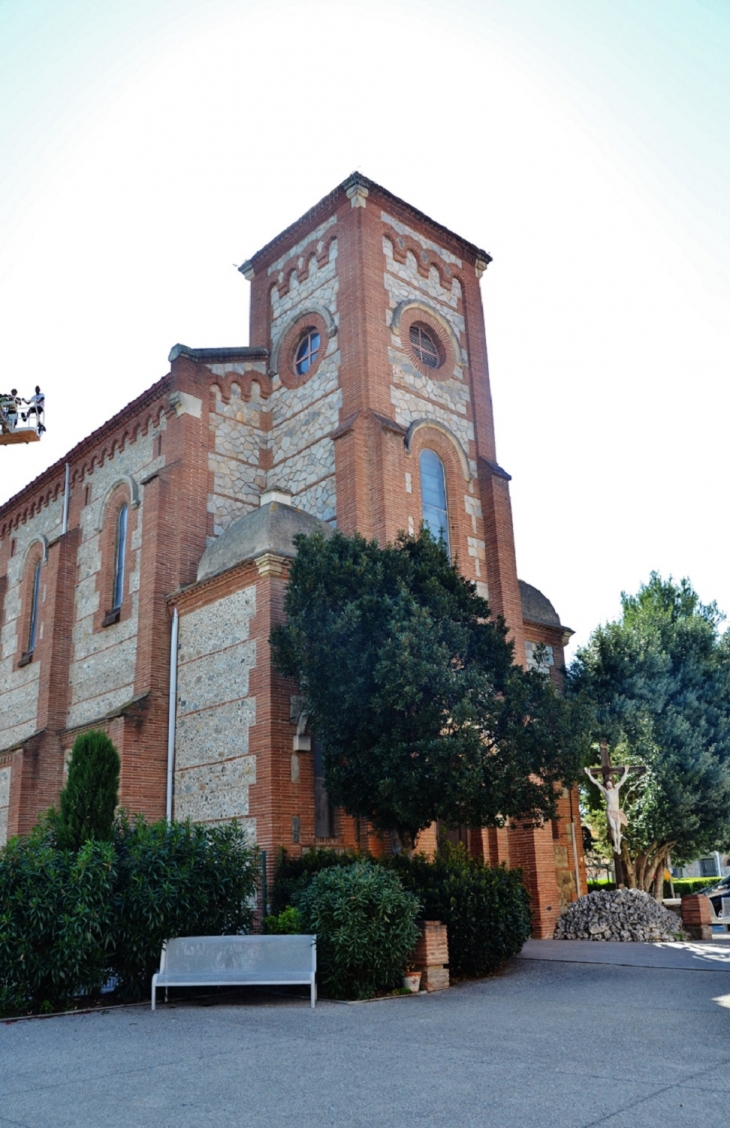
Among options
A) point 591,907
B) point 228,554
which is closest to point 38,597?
point 228,554

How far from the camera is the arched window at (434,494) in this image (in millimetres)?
18531

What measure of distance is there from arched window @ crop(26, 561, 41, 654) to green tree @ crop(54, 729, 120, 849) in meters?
11.0

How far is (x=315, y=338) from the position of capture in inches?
792

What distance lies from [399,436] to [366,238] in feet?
16.8

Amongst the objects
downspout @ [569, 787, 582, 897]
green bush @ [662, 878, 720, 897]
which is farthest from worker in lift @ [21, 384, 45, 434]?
green bush @ [662, 878, 720, 897]

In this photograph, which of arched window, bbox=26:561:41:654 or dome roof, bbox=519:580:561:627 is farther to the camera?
arched window, bbox=26:561:41:654

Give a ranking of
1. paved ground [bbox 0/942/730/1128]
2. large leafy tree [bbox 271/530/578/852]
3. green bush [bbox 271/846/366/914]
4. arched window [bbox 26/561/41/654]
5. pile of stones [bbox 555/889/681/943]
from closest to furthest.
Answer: paved ground [bbox 0/942/730/1128] → large leafy tree [bbox 271/530/578/852] → green bush [bbox 271/846/366/914] → pile of stones [bbox 555/889/681/943] → arched window [bbox 26/561/41/654]

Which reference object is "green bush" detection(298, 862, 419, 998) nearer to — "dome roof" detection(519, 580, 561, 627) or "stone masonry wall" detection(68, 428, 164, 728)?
"stone masonry wall" detection(68, 428, 164, 728)

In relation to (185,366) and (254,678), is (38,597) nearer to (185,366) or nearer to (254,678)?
(185,366)

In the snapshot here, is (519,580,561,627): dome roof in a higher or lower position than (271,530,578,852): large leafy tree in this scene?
higher

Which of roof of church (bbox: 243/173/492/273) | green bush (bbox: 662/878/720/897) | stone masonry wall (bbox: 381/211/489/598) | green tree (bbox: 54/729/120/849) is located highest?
roof of church (bbox: 243/173/492/273)

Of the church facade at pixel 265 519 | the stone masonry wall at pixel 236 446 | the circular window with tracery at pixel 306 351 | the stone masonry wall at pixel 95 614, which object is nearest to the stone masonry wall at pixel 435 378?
the church facade at pixel 265 519

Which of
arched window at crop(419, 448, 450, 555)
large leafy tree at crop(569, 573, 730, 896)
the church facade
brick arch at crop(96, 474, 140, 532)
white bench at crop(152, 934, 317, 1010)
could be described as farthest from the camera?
brick arch at crop(96, 474, 140, 532)

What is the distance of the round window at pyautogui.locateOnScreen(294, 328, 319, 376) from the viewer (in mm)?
19938
